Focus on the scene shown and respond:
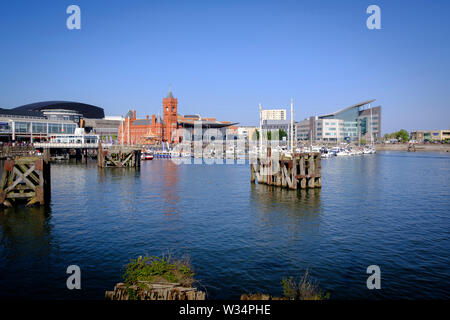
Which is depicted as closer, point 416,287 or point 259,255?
point 416,287

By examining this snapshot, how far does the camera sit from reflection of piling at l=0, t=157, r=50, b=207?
2933 centimetres

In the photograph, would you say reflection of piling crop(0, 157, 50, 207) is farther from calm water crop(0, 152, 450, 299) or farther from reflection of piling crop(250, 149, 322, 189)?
reflection of piling crop(250, 149, 322, 189)

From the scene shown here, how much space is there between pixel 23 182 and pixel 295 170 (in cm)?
2939

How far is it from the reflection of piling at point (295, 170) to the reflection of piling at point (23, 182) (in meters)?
27.1

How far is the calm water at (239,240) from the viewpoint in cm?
1579

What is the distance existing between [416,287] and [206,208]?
2049 cm

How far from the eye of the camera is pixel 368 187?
47875 millimetres

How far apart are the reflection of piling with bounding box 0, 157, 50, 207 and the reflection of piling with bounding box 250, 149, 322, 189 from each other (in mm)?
27076

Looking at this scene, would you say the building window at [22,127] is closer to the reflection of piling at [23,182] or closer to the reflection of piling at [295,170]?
the reflection of piling at [23,182]

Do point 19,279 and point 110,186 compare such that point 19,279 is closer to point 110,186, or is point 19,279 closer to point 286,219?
point 286,219
